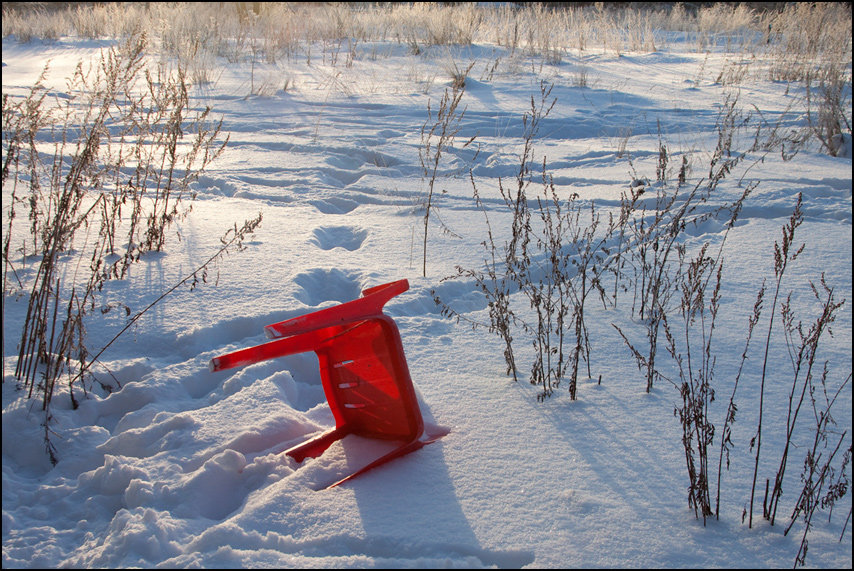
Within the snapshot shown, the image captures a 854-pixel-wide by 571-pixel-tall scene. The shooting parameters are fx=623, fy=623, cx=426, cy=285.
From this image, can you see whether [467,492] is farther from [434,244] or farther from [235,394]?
[434,244]

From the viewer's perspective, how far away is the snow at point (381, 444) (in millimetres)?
1504

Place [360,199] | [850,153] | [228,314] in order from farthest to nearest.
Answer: [850,153] < [360,199] < [228,314]

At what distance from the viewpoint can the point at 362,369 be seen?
1.93 meters

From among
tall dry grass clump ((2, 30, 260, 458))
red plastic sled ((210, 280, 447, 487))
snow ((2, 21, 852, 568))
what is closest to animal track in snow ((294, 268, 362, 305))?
snow ((2, 21, 852, 568))

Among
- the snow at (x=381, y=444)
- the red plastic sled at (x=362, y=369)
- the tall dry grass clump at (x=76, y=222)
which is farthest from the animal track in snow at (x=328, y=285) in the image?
the red plastic sled at (x=362, y=369)

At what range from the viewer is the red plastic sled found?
1.74 m

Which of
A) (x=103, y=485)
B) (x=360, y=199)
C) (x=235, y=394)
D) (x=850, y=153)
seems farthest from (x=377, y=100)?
(x=103, y=485)

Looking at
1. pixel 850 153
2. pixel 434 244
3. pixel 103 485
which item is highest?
pixel 850 153

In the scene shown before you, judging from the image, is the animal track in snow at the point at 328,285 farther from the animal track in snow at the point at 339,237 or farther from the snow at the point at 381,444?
the animal track in snow at the point at 339,237

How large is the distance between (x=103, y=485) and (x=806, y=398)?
7.25 feet

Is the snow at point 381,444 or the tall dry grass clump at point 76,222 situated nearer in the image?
the snow at point 381,444

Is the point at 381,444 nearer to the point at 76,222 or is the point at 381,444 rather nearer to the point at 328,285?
the point at 328,285

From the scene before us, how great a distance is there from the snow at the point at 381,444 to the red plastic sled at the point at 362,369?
0.07m

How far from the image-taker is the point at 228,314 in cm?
267
